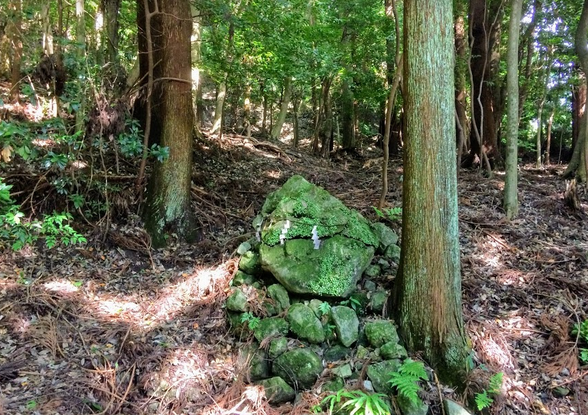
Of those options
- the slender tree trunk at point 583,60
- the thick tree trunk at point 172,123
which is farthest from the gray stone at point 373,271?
the slender tree trunk at point 583,60

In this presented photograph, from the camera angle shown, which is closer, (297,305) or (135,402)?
(135,402)

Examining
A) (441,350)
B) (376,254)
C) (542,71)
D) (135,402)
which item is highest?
(542,71)

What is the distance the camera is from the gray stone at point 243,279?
454 centimetres

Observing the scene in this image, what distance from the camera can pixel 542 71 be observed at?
13781 millimetres

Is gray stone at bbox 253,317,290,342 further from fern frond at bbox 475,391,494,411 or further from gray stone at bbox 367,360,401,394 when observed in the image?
fern frond at bbox 475,391,494,411

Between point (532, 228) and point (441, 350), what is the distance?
347cm

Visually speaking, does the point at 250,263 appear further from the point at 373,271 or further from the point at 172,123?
the point at 172,123

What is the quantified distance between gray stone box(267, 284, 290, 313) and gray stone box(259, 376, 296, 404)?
770 mm

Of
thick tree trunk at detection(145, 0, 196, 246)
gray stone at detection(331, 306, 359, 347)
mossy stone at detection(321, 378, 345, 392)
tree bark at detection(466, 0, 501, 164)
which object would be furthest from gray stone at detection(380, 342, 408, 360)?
tree bark at detection(466, 0, 501, 164)

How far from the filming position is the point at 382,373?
3.50m

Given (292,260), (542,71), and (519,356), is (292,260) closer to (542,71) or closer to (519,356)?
(519,356)

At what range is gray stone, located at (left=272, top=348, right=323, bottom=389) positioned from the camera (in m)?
3.61

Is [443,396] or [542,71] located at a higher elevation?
[542,71]

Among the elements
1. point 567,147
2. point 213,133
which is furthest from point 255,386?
point 567,147
